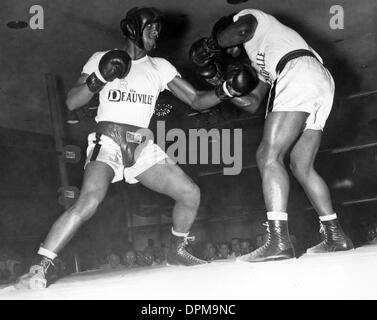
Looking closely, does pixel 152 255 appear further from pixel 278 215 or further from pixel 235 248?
pixel 278 215

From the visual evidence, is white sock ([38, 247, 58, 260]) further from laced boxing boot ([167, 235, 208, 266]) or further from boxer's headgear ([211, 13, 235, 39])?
boxer's headgear ([211, 13, 235, 39])

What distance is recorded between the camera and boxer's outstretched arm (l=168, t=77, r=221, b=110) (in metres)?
2.41

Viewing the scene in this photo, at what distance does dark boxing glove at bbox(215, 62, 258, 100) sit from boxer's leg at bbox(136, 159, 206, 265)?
450 mm

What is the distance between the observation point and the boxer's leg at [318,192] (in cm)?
211

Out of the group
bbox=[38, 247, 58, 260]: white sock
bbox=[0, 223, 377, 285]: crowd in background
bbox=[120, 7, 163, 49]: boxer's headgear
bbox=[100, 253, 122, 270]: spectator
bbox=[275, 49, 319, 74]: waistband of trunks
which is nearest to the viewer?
bbox=[38, 247, 58, 260]: white sock

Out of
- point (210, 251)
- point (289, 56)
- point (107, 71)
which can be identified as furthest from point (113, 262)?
point (289, 56)

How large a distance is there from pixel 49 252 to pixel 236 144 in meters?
5.19

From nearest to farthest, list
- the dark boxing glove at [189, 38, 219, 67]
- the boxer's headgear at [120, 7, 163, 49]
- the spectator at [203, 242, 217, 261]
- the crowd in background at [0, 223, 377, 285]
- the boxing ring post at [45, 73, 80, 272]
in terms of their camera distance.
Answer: the boxer's headgear at [120, 7, 163, 49]
the dark boxing glove at [189, 38, 219, 67]
the boxing ring post at [45, 73, 80, 272]
the crowd in background at [0, 223, 377, 285]
the spectator at [203, 242, 217, 261]

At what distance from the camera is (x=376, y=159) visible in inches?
211

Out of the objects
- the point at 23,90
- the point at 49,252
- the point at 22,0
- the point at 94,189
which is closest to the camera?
the point at 49,252

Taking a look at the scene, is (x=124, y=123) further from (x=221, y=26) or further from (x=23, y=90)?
(x=23, y=90)

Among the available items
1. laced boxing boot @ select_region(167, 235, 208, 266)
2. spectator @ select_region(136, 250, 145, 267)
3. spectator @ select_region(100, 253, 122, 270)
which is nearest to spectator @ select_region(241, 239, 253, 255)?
spectator @ select_region(136, 250, 145, 267)

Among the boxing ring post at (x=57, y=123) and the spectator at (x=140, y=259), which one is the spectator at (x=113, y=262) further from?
the boxing ring post at (x=57, y=123)
